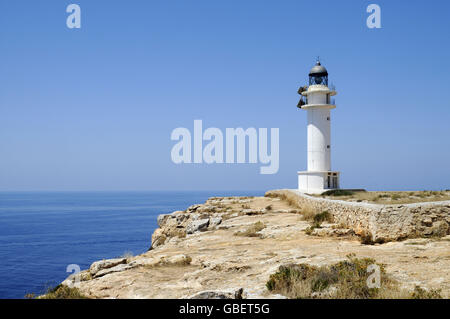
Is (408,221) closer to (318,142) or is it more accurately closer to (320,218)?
(320,218)

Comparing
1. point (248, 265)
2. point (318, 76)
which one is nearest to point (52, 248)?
point (318, 76)

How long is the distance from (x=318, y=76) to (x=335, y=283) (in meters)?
33.5

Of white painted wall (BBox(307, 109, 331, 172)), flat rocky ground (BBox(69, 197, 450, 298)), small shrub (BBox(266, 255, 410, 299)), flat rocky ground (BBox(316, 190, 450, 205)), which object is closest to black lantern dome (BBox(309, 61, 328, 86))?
white painted wall (BBox(307, 109, 331, 172))

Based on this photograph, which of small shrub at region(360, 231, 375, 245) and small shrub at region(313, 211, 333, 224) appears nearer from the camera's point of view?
small shrub at region(360, 231, 375, 245)

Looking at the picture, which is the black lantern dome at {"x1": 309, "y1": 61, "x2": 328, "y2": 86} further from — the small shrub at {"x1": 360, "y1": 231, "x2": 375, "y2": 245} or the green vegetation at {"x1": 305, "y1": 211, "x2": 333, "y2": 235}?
the small shrub at {"x1": 360, "y1": 231, "x2": 375, "y2": 245}

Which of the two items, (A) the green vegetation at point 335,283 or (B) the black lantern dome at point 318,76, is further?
(B) the black lantern dome at point 318,76

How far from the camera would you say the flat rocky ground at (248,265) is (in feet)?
26.6

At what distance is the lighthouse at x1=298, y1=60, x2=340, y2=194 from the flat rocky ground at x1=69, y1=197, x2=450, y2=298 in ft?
71.4

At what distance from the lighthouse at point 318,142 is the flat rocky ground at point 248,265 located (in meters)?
21.8

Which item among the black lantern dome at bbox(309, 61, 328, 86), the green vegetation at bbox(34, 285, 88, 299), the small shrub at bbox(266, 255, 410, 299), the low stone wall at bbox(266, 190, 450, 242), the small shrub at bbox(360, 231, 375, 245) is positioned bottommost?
the green vegetation at bbox(34, 285, 88, 299)

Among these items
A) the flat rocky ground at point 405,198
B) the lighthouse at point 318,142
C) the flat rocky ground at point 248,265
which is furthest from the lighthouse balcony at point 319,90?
the flat rocky ground at point 248,265

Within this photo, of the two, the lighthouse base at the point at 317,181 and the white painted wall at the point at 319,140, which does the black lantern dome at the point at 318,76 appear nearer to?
the white painted wall at the point at 319,140

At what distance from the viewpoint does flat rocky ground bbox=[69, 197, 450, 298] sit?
8.12 meters
